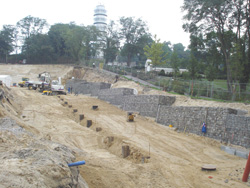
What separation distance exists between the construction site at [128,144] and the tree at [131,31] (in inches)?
1180

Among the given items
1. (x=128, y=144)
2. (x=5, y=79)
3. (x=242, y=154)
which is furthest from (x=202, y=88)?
(x=5, y=79)

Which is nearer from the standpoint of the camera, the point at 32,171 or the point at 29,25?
the point at 32,171

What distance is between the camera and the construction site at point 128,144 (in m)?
5.44

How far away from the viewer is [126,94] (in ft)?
93.9

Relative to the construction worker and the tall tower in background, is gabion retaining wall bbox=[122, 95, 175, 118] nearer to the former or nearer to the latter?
the construction worker

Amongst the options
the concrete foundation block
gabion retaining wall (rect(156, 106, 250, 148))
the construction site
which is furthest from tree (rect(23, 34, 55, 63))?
the concrete foundation block

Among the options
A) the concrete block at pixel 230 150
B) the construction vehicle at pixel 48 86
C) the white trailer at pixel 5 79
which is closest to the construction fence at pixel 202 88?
the concrete block at pixel 230 150

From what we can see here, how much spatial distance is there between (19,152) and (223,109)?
14040mm

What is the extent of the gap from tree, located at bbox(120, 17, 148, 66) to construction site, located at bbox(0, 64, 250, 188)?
2998cm

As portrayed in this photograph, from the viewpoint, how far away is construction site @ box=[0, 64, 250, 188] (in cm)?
544

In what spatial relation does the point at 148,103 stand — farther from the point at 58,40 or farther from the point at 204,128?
the point at 58,40

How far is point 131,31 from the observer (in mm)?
57719

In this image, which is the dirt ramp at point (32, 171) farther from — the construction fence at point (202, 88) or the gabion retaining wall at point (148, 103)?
the construction fence at point (202, 88)

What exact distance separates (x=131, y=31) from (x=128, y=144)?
48.2 metres
